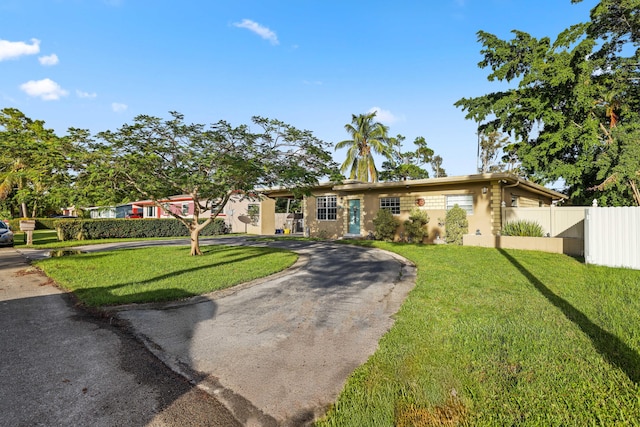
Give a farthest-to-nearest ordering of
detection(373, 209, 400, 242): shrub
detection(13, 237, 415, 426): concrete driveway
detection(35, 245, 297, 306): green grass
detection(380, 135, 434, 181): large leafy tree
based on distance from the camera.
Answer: detection(380, 135, 434, 181): large leafy tree
detection(373, 209, 400, 242): shrub
detection(35, 245, 297, 306): green grass
detection(13, 237, 415, 426): concrete driveway

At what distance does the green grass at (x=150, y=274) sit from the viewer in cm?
581

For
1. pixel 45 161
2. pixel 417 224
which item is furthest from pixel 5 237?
pixel 417 224

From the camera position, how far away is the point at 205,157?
31.7ft

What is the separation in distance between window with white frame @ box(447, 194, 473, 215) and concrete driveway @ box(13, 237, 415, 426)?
924cm

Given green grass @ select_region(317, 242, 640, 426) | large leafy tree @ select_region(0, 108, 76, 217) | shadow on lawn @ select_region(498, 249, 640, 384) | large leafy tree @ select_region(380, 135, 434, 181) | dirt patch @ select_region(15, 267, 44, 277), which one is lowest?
dirt patch @ select_region(15, 267, 44, 277)

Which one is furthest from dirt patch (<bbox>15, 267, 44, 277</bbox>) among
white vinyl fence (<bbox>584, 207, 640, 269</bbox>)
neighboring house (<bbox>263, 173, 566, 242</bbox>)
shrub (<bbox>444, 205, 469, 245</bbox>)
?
white vinyl fence (<bbox>584, 207, 640, 269</bbox>)

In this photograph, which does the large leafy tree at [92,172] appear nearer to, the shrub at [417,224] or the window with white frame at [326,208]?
the window with white frame at [326,208]

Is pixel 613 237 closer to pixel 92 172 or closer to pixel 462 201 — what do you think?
pixel 462 201

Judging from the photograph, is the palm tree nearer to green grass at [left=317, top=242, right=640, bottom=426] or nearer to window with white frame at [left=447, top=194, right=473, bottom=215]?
window with white frame at [left=447, top=194, right=473, bottom=215]

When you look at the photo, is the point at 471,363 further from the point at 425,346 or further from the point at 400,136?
the point at 400,136

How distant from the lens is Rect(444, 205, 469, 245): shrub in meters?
14.3

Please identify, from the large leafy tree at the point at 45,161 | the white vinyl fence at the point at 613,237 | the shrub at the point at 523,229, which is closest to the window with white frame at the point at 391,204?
the shrub at the point at 523,229

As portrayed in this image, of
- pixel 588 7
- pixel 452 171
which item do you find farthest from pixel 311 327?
pixel 452 171

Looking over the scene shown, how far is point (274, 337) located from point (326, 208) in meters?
16.1
